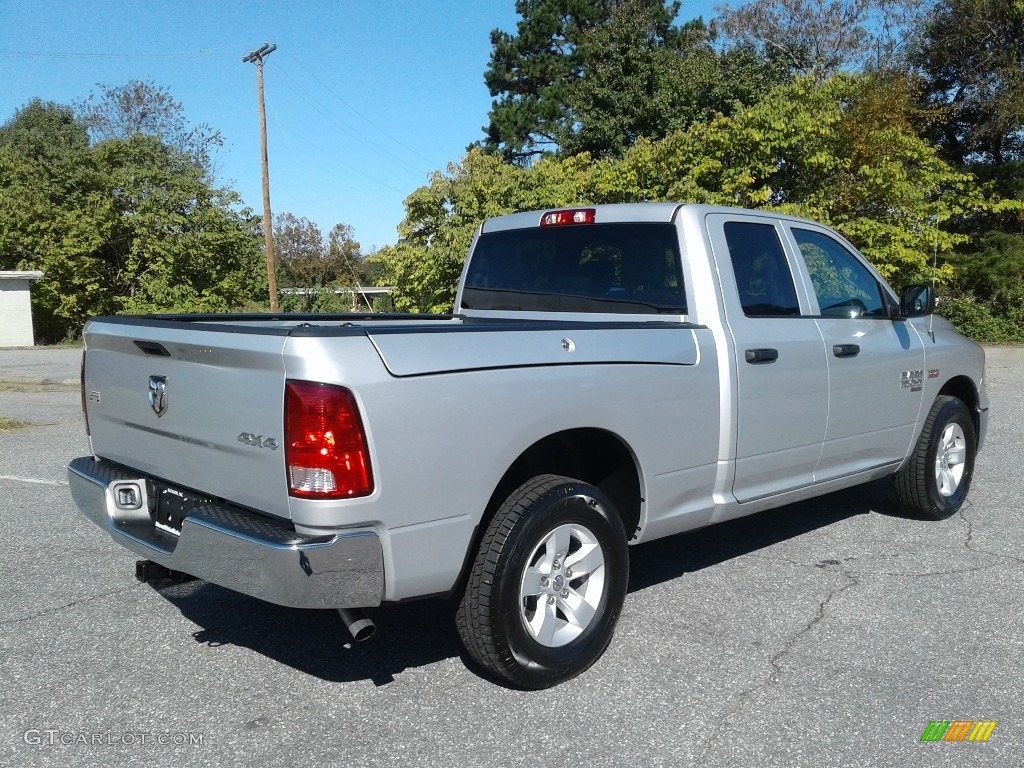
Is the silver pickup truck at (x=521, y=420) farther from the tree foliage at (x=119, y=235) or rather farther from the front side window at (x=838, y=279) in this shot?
the tree foliage at (x=119, y=235)

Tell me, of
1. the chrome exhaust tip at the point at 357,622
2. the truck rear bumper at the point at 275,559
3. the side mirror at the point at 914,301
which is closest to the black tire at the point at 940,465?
the side mirror at the point at 914,301

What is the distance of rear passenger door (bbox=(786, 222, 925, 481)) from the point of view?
4914 millimetres

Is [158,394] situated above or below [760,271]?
below

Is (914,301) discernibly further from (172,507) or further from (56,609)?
(56,609)

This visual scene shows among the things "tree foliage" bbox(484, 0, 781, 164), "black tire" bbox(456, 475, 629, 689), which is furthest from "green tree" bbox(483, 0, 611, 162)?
"black tire" bbox(456, 475, 629, 689)

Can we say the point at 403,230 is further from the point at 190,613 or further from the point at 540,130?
the point at 540,130

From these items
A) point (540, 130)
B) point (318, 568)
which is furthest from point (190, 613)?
point (540, 130)

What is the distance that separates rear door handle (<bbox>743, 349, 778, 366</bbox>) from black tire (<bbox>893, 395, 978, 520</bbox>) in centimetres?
184

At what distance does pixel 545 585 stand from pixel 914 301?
3.08 meters

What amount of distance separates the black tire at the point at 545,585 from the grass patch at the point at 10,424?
8.49 m

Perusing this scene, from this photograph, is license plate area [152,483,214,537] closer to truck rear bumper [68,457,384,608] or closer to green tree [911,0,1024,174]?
truck rear bumper [68,457,384,608]

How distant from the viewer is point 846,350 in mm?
4922

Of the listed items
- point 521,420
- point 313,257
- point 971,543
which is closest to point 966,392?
point 971,543

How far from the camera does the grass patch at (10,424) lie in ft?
33.3
